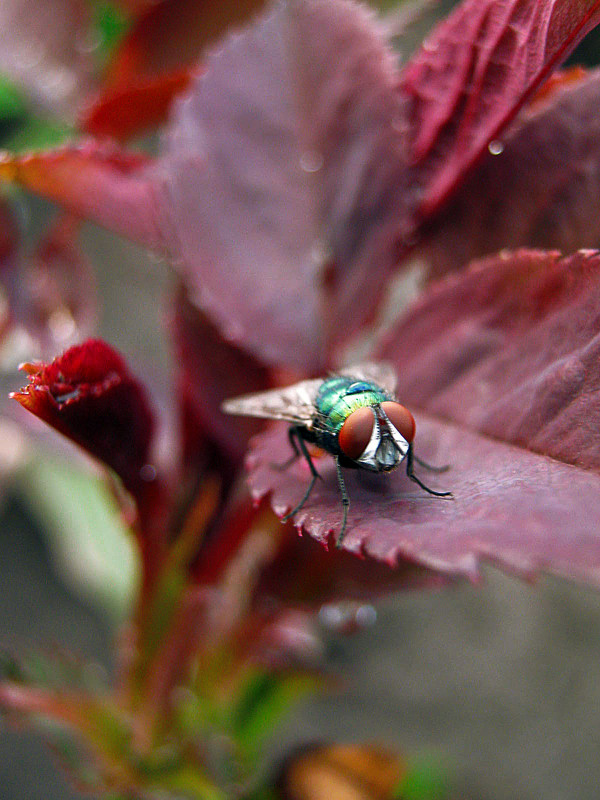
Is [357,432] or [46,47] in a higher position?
[46,47]

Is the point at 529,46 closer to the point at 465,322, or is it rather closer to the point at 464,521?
the point at 465,322

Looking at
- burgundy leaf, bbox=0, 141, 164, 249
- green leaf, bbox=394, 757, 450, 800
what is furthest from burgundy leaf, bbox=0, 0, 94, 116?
green leaf, bbox=394, 757, 450, 800

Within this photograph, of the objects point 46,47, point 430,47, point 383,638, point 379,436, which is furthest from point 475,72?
point 383,638

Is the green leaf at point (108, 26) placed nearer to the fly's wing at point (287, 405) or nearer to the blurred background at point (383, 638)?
the blurred background at point (383, 638)

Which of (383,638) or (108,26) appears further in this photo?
(383,638)

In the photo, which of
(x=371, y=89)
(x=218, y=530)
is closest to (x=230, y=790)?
(x=218, y=530)

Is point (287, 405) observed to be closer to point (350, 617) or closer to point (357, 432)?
point (357, 432)
